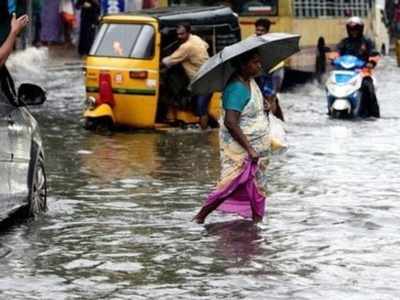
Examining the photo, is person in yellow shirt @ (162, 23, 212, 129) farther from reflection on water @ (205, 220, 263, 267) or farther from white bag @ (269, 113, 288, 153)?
reflection on water @ (205, 220, 263, 267)

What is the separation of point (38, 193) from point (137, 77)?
785cm

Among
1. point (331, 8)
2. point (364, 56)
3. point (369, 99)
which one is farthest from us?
point (331, 8)

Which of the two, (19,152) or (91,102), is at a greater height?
(19,152)

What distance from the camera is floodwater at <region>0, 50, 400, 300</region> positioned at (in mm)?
9039

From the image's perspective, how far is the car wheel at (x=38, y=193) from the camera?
456 inches

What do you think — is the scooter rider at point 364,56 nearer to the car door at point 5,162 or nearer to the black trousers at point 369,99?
the black trousers at point 369,99

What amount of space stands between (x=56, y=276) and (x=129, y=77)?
1041cm

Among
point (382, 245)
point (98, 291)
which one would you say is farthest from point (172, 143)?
point (98, 291)

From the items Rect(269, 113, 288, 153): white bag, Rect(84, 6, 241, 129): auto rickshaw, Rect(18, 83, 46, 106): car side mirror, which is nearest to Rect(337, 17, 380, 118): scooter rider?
Rect(84, 6, 241, 129): auto rickshaw

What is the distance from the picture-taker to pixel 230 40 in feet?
70.2

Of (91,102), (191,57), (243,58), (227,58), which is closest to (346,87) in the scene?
(191,57)

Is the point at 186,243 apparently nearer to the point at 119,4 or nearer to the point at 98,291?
the point at 98,291

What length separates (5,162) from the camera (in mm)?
10516

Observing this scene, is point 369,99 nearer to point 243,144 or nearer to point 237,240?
point 243,144
